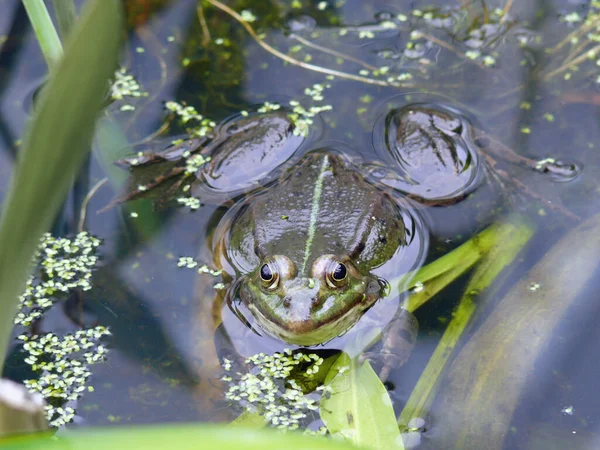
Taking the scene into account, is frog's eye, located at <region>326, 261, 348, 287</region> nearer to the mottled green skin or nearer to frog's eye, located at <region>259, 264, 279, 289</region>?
the mottled green skin

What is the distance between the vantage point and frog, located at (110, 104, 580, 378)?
2936mm

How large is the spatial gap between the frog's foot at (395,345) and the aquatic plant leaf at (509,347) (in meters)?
0.23

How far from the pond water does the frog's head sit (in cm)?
28

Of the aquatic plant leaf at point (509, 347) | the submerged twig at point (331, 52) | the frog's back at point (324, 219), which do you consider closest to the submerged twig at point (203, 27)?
the submerged twig at point (331, 52)

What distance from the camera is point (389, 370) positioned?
2977mm

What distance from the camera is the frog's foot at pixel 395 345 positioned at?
2995 mm

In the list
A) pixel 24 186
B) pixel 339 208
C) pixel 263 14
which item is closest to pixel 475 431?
pixel 339 208

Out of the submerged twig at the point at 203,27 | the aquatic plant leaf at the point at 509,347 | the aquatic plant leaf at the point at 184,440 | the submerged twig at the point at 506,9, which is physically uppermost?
the aquatic plant leaf at the point at 184,440

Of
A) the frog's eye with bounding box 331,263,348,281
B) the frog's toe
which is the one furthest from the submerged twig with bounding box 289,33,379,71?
the frog's toe

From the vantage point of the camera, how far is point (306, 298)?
281 centimetres

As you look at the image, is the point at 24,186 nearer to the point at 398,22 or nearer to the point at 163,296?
the point at 163,296

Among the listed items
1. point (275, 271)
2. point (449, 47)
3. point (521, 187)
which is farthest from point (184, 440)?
point (449, 47)

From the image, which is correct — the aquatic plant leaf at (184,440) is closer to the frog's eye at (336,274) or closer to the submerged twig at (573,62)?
the frog's eye at (336,274)

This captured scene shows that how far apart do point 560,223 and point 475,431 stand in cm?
133
